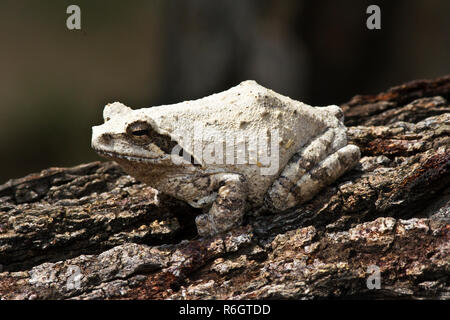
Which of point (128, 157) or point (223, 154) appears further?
point (223, 154)

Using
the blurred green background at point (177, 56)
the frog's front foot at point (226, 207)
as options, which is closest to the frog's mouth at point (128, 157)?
the frog's front foot at point (226, 207)

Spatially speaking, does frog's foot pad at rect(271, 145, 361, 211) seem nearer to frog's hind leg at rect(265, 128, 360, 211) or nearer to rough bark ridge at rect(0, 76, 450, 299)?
frog's hind leg at rect(265, 128, 360, 211)

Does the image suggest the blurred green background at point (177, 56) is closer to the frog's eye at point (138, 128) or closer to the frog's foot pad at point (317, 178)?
the frog's foot pad at point (317, 178)

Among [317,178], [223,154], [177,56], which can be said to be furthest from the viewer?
[177,56]

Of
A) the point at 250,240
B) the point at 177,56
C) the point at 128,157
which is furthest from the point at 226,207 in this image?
the point at 177,56

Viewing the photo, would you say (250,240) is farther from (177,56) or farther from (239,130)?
(177,56)

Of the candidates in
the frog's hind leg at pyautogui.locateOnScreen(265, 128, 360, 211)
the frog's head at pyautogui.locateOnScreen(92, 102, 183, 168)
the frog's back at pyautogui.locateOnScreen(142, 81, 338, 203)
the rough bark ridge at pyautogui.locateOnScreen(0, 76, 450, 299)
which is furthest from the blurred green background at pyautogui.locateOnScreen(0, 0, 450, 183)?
the frog's head at pyautogui.locateOnScreen(92, 102, 183, 168)
